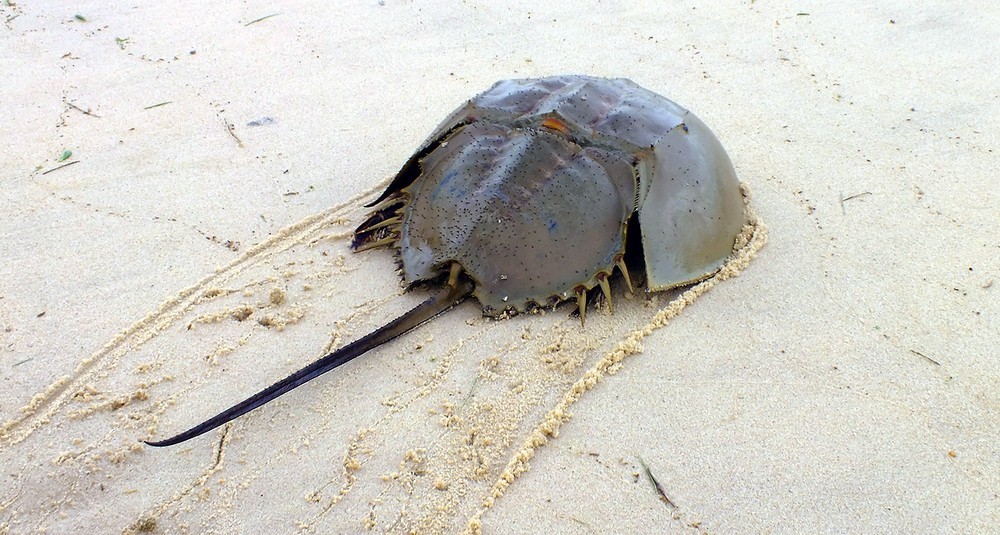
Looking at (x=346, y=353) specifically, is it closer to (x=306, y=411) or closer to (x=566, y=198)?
(x=306, y=411)

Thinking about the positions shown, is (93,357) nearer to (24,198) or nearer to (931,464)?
(24,198)

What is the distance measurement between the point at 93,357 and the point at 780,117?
2982mm

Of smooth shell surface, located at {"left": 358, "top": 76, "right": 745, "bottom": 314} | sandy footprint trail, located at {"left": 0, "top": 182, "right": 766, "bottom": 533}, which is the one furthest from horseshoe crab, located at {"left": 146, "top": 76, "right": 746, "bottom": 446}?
sandy footprint trail, located at {"left": 0, "top": 182, "right": 766, "bottom": 533}

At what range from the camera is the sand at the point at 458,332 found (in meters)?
1.66

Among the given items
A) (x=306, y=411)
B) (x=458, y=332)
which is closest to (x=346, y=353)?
(x=306, y=411)

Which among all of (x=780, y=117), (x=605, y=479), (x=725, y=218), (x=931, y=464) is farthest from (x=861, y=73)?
(x=605, y=479)

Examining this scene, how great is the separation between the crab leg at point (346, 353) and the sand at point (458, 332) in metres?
0.13

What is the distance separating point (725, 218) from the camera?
227 cm

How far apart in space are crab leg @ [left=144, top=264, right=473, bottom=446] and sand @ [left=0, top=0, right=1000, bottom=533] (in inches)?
5.1

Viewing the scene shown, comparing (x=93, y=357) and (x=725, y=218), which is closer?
(x=93, y=357)

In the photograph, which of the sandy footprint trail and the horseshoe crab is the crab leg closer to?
the horseshoe crab

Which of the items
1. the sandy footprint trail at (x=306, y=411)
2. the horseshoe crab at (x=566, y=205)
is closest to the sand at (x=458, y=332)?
the sandy footprint trail at (x=306, y=411)

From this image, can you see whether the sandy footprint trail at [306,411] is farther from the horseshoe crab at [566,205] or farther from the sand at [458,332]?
A: the horseshoe crab at [566,205]

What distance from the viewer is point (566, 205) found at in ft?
6.91
